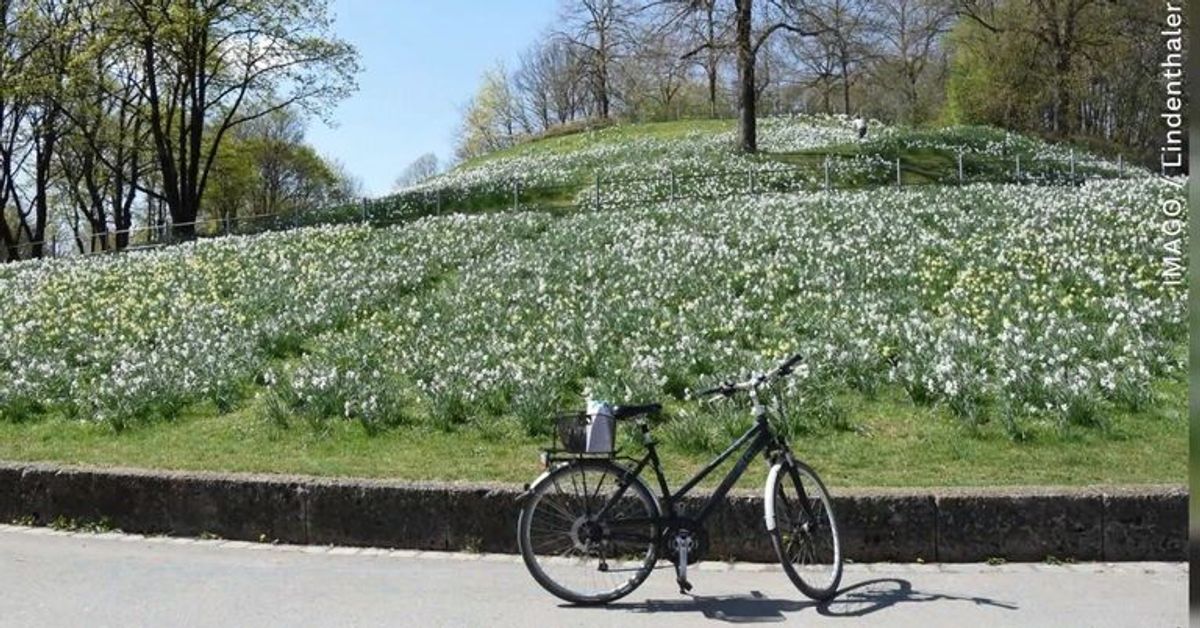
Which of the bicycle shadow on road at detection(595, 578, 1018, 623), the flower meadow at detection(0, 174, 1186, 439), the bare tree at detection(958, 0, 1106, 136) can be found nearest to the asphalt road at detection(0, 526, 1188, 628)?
the bicycle shadow on road at detection(595, 578, 1018, 623)

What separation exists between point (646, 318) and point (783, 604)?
6195mm

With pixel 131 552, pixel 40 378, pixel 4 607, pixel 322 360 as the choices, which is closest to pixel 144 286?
pixel 40 378

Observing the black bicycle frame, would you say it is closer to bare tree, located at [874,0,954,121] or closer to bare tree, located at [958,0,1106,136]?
bare tree, located at [874,0,954,121]

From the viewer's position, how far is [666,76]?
1307 inches

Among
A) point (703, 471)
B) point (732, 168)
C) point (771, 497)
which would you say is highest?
point (732, 168)

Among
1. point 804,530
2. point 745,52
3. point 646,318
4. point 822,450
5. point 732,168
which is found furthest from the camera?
point 745,52

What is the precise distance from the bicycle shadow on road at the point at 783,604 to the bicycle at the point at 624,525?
10cm

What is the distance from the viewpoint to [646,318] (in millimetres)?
11797

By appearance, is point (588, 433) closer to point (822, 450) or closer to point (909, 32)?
point (822, 450)

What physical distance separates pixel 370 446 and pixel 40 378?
4917mm

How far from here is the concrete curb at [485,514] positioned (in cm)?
646

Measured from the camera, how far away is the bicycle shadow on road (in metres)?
5.61

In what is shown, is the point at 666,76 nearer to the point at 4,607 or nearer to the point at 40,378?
the point at 40,378

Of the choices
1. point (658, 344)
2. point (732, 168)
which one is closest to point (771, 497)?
point (658, 344)
